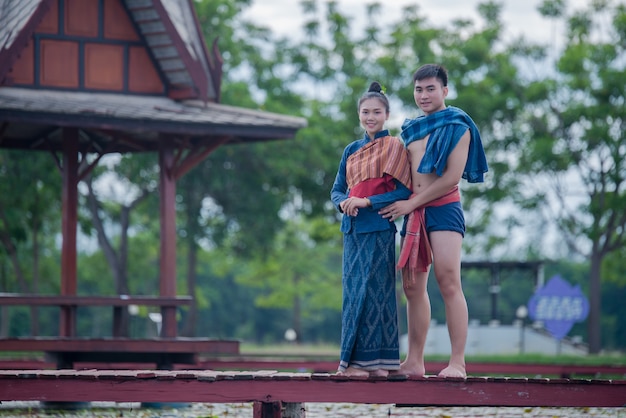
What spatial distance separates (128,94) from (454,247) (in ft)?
29.9

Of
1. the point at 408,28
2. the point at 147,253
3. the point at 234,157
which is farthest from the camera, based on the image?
the point at 147,253

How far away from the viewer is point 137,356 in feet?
48.6

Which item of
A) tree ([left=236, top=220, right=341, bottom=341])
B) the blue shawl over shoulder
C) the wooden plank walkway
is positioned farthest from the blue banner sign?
the wooden plank walkway

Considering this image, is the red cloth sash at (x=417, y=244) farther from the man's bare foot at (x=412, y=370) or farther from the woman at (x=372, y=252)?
the man's bare foot at (x=412, y=370)

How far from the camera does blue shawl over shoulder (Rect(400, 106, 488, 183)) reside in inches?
299

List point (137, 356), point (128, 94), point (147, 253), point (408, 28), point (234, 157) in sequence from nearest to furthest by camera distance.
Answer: point (137, 356) < point (128, 94) < point (234, 157) < point (408, 28) < point (147, 253)

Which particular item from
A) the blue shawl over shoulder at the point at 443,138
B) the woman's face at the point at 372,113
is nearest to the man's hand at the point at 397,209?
the blue shawl over shoulder at the point at 443,138

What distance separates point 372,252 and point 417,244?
304 millimetres

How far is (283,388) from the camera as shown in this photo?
24.2 feet

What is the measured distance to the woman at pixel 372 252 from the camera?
761cm

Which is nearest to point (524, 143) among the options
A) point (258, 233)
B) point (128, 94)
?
point (258, 233)

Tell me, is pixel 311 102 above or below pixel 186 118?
above

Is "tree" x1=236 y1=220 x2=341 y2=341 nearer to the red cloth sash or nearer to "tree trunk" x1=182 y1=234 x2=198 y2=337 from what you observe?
"tree trunk" x1=182 y1=234 x2=198 y2=337

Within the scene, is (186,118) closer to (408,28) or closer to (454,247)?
(454,247)
